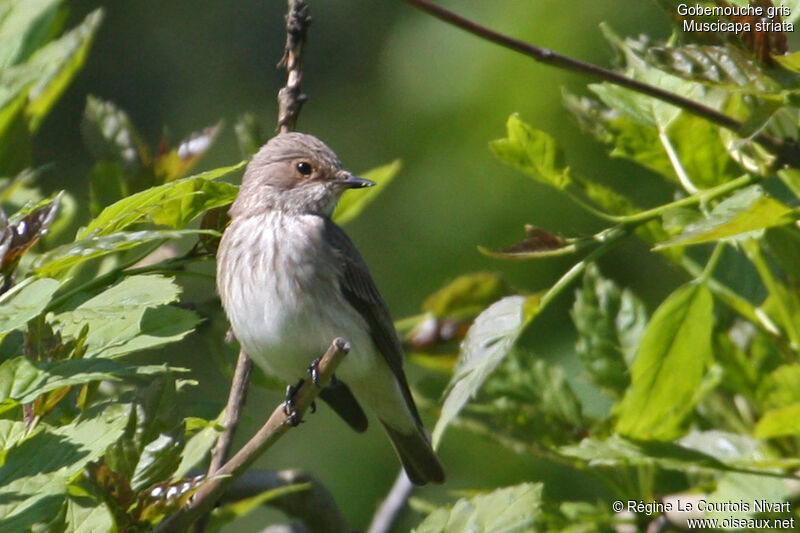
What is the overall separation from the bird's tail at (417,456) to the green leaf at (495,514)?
1.29m

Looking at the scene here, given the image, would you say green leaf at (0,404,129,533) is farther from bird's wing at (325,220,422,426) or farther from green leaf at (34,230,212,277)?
bird's wing at (325,220,422,426)

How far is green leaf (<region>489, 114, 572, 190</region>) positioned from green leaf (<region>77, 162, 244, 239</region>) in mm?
529

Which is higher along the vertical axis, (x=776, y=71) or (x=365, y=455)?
(x=776, y=71)

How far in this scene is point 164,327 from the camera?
1.92 meters

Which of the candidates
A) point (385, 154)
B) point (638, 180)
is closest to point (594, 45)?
point (638, 180)

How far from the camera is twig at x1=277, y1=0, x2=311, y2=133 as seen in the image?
2.46 m

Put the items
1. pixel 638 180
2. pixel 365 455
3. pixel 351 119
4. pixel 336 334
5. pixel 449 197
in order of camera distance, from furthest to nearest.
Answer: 1. pixel 351 119
2. pixel 365 455
3. pixel 449 197
4. pixel 638 180
5. pixel 336 334

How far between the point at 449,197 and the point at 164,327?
338 centimetres

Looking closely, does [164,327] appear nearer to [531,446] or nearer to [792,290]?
[531,446]

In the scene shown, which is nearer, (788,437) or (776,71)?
(776,71)

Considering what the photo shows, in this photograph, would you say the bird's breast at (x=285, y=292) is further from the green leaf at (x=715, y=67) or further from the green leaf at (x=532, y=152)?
the green leaf at (x=715, y=67)

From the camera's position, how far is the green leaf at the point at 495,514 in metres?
2.04

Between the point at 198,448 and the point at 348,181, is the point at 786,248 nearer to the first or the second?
the point at 198,448

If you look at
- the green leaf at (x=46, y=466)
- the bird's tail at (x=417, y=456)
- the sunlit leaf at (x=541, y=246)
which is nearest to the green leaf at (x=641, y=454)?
the sunlit leaf at (x=541, y=246)
